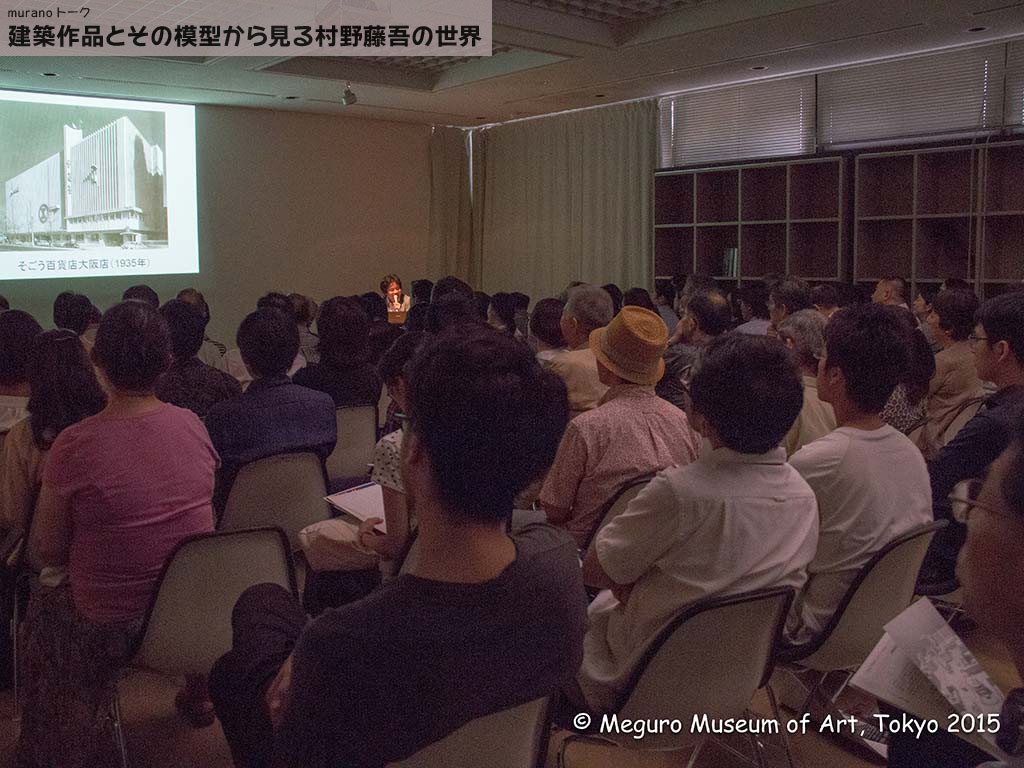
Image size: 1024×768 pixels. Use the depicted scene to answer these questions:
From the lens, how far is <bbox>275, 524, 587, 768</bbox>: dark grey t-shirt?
111 centimetres

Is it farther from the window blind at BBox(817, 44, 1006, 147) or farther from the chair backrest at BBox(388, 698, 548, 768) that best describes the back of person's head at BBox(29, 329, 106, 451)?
the window blind at BBox(817, 44, 1006, 147)

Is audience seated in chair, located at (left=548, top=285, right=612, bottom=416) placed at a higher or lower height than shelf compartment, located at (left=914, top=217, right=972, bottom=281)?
lower

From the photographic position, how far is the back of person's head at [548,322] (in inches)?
176

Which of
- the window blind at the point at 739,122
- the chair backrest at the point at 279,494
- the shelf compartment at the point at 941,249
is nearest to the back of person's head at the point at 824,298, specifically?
the shelf compartment at the point at 941,249

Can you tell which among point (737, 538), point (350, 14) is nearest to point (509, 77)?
point (350, 14)

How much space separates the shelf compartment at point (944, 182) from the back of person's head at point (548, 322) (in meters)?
3.87

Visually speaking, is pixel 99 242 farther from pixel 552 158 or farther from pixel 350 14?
pixel 552 158

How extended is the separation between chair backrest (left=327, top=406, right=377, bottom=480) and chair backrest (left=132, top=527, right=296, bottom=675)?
4.58 feet

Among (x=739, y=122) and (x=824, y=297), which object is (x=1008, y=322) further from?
(x=739, y=122)

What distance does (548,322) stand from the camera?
4.46m

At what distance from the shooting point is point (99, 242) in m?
8.67


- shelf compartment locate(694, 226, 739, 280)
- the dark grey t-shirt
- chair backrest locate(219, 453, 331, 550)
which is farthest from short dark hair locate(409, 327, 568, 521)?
shelf compartment locate(694, 226, 739, 280)

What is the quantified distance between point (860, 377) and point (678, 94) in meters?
7.07

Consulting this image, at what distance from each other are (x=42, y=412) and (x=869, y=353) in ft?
7.28
